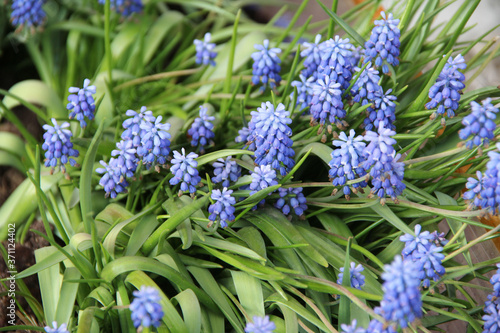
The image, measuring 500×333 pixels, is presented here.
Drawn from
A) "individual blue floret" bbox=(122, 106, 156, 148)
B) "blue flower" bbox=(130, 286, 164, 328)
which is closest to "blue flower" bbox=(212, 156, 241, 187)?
"individual blue floret" bbox=(122, 106, 156, 148)

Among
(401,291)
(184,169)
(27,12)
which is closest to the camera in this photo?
(401,291)

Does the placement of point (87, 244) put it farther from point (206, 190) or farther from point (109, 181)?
point (206, 190)

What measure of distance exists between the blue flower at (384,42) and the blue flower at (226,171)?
669 millimetres

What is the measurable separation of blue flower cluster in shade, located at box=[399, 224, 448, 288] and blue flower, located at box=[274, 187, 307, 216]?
43 centimetres

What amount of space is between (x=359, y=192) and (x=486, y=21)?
2.01 meters

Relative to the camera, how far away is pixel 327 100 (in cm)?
172

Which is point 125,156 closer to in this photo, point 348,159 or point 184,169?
point 184,169

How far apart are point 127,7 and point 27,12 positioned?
1.77 feet

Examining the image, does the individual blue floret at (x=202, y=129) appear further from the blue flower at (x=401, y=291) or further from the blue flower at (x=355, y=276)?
the blue flower at (x=401, y=291)

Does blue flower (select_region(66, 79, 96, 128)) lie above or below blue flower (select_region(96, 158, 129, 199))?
above

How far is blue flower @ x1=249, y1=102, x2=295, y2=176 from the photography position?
165cm

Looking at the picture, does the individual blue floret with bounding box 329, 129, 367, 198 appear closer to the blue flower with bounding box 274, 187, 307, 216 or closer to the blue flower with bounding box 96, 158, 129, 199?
the blue flower with bounding box 274, 187, 307, 216

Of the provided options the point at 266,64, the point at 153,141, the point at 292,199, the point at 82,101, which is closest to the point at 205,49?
the point at 266,64

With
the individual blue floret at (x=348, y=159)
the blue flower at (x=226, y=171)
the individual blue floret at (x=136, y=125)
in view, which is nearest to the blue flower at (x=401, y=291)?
the individual blue floret at (x=348, y=159)
